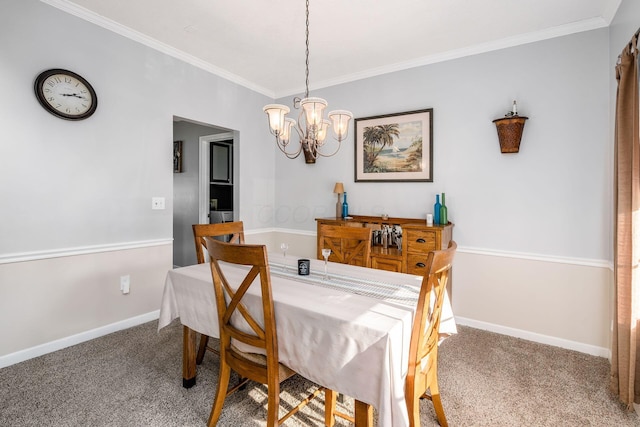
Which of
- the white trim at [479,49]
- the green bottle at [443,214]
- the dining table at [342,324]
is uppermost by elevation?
the white trim at [479,49]

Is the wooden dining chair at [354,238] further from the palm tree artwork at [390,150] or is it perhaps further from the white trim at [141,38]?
the white trim at [141,38]

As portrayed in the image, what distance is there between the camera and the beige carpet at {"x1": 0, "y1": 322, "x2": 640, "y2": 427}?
69.4 inches

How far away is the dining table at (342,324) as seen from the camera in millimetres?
1198

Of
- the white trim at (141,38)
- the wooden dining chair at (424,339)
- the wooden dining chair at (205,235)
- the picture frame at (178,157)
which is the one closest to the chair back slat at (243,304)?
the wooden dining chair at (424,339)

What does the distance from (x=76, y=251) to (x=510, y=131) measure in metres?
3.76

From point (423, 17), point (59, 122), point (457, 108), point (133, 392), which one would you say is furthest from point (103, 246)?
point (457, 108)

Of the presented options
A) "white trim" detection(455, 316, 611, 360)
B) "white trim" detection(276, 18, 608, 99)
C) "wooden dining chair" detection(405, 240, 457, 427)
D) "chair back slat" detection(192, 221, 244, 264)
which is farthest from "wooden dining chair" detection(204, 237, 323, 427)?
"white trim" detection(276, 18, 608, 99)

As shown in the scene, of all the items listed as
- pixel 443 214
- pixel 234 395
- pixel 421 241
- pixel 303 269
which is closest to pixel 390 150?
pixel 443 214

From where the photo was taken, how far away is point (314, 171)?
4113 mm

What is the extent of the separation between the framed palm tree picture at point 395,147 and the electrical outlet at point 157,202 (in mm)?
2107

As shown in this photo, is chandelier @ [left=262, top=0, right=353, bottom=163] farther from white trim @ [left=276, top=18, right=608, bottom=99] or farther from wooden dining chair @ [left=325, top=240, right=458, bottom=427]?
white trim @ [left=276, top=18, right=608, bottom=99]

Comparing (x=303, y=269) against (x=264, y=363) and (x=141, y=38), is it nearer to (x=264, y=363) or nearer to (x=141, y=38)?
(x=264, y=363)

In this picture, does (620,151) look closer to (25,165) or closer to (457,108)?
(457,108)

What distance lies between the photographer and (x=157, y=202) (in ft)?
10.3
